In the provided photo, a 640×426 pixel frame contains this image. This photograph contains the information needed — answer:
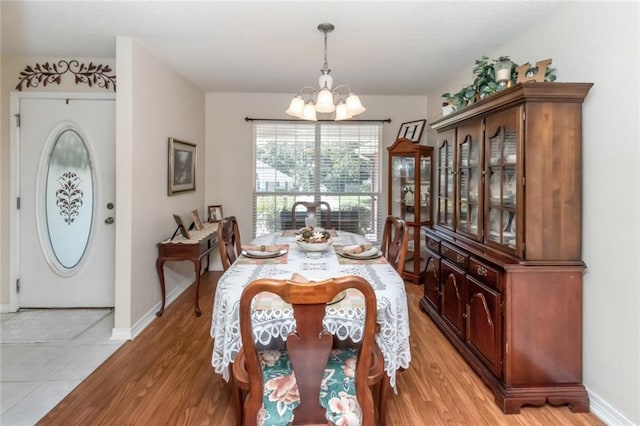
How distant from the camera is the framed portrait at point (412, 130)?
4.54 metres

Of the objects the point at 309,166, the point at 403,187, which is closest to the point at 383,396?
the point at 403,187

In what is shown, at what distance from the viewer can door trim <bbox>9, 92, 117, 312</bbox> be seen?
10.8 ft

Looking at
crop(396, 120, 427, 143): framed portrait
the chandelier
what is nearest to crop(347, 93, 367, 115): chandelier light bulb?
the chandelier

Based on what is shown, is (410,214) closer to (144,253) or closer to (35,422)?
(144,253)

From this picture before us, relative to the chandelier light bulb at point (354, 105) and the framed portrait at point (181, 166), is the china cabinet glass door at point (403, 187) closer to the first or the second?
the chandelier light bulb at point (354, 105)

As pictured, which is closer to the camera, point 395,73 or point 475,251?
point 475,251

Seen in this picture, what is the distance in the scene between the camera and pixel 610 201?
6.00 feet

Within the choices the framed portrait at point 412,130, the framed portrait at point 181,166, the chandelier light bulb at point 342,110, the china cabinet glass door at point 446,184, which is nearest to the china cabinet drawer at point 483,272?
the china cabinet glass door at point 446,184

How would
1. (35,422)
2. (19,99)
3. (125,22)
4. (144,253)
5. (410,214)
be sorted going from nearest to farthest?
(35,422), (125,22), (144,253), (19,99), (410,214)

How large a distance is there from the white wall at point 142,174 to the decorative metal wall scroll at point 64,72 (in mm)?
501

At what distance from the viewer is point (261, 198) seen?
4848mm

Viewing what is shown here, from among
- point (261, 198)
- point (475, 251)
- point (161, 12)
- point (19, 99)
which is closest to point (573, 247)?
point (475, 251)

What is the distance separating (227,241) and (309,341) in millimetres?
1377

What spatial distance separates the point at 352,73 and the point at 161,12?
1957 mm
